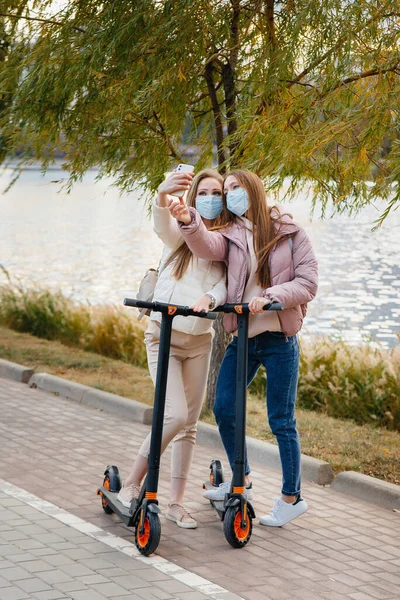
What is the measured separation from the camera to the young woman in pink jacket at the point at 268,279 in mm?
5363

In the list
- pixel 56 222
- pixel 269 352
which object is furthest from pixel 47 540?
pixel 56 222

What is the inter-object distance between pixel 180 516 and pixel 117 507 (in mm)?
373

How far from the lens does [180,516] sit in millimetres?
5566

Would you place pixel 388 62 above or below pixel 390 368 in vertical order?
above

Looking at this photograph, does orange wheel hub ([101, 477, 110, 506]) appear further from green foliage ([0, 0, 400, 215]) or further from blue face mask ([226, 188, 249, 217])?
green foliage ([0, 0, 400, 215])

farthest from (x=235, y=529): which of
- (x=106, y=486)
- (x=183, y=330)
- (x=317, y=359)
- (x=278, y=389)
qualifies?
(x=317, y=359)

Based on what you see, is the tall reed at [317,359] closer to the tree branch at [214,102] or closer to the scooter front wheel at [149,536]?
the tree branch at [214,102]

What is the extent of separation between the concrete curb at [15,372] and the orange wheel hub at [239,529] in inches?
206

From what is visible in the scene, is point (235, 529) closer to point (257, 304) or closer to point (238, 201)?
point (257, 304)

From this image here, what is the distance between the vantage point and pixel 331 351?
9836 mm

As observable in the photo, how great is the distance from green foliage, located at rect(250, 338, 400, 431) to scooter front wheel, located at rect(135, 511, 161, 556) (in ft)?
12.6

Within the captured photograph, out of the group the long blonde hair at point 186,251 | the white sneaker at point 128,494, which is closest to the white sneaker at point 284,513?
the white sneaker at point 128,494

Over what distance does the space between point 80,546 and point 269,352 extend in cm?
149

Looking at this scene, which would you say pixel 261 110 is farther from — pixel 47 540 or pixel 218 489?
pixel 47 540
